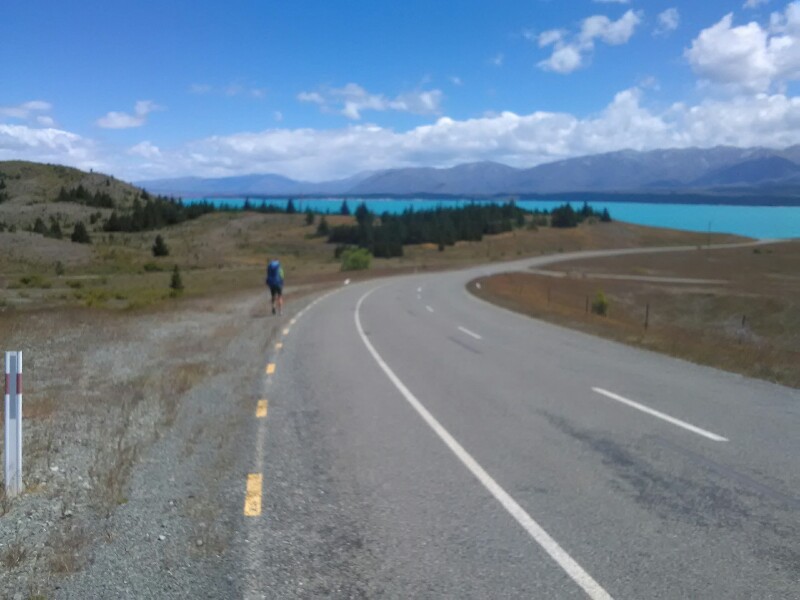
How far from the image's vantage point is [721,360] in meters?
16.0

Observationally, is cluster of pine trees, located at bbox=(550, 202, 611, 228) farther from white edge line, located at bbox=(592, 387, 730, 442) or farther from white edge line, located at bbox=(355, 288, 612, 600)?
white edge line, located at bbox=(355, 288, 612, 600)

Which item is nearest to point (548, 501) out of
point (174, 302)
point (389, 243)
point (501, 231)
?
point (174, 302)

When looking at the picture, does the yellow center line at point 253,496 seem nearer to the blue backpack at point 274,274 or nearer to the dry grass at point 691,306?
the dry grass at point 691,306

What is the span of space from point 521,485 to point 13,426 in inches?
167

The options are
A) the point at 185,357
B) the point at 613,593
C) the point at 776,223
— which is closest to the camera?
the point at 613,593

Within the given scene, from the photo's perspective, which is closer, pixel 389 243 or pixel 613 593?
pixel 613 593

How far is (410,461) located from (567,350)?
10927mm

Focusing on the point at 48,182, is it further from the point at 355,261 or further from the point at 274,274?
the point at 274,274

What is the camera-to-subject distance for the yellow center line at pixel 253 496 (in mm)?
5922

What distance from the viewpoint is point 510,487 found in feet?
21.8

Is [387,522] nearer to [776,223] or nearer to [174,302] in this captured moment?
[174,302]

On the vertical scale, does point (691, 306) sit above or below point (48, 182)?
below

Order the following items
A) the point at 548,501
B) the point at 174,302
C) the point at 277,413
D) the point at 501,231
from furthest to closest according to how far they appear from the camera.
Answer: the point at 501,231, the point at 174,302, the point at 277,413, the point at 548,501

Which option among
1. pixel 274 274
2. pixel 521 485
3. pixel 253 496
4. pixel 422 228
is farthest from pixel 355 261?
pixel 253 496
